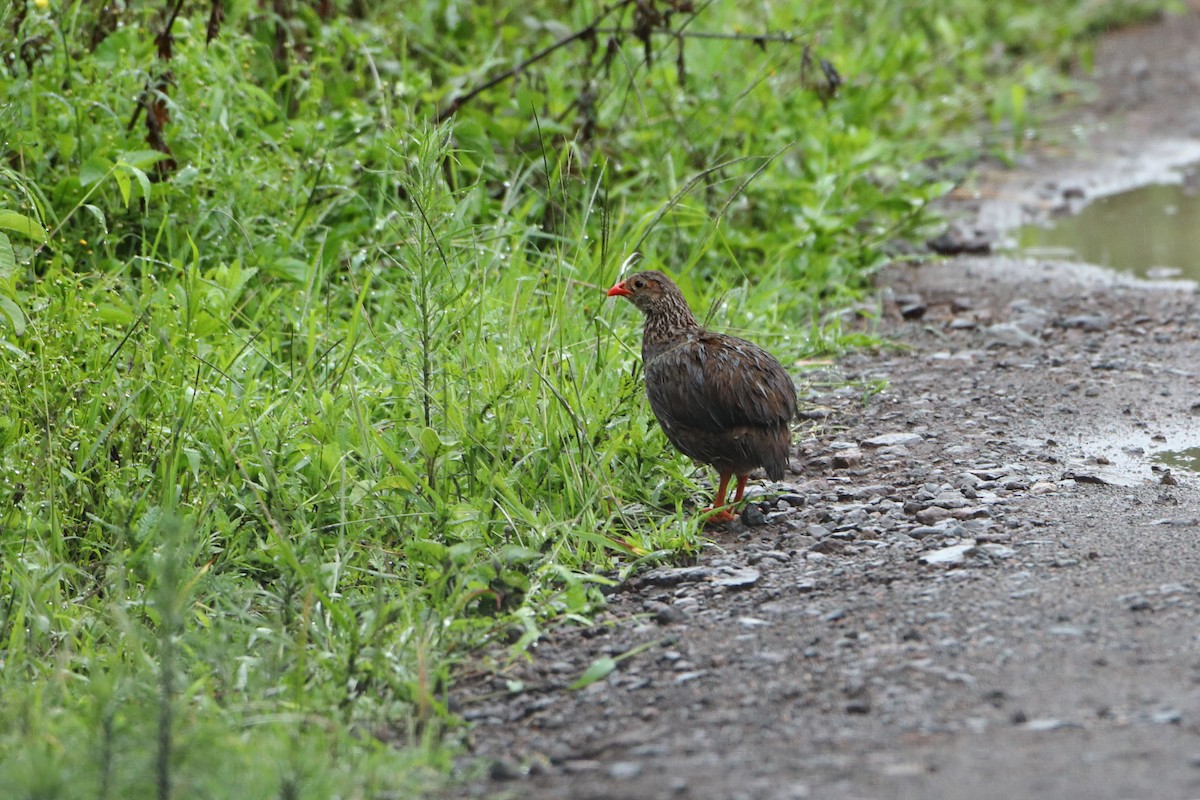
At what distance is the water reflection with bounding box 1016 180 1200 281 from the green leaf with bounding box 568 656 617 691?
525 cm

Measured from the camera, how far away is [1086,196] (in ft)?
31.4

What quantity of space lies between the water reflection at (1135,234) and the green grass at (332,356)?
106 cm

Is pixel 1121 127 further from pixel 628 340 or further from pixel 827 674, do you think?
pixel 827 674

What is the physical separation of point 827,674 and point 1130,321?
4096mm

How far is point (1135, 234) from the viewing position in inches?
342

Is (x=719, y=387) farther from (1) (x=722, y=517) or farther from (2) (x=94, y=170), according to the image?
(2) (x=94, y=170)

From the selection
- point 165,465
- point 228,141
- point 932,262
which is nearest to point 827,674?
point 165,465

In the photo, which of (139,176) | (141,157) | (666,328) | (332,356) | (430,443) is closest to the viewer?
(430,443)

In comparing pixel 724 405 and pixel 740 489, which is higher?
pixel 724 405

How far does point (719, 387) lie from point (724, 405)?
0.25ft

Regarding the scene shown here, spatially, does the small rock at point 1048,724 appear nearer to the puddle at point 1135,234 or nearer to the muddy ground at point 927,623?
the muddy ground at point 927,623

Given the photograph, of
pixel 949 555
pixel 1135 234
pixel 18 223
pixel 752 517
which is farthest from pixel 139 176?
pixel 1135 234

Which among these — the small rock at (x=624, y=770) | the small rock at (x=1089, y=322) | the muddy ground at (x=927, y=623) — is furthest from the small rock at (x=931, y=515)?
the small rock at (x=1089, y=322)

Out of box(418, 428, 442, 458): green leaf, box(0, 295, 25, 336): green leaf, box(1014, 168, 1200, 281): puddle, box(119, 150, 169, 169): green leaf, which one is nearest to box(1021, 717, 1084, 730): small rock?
box(418, 428, 442, 458): green leaf
